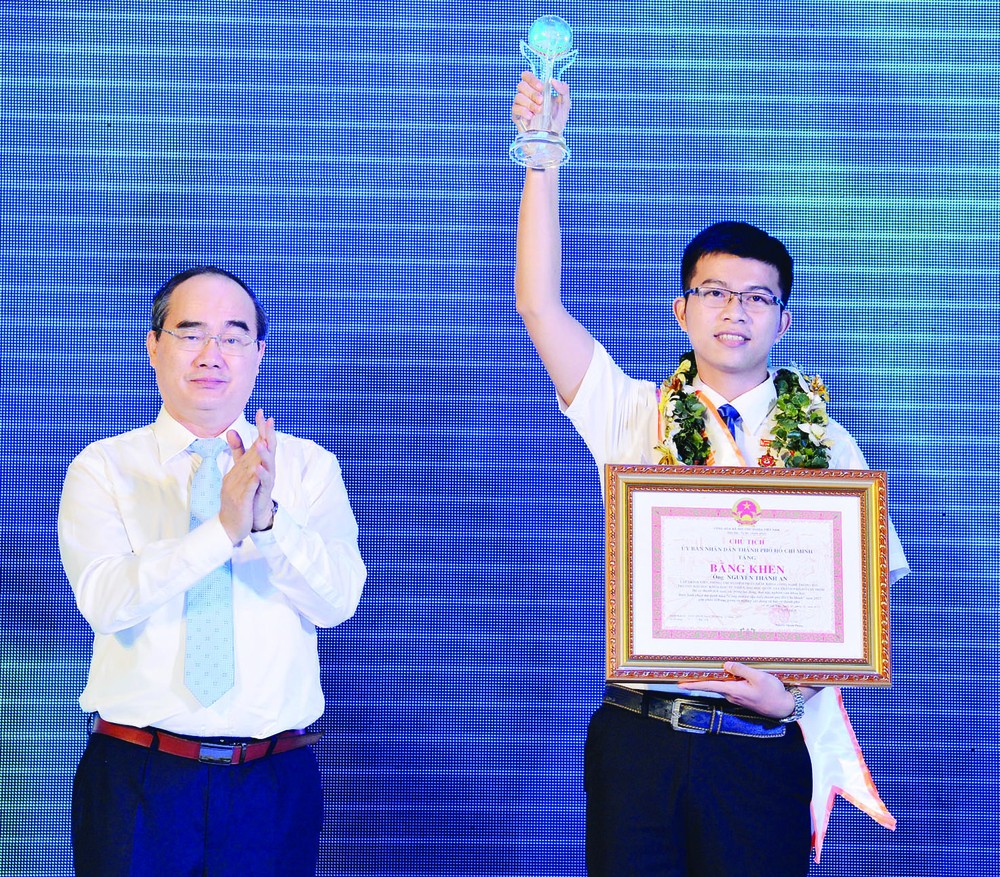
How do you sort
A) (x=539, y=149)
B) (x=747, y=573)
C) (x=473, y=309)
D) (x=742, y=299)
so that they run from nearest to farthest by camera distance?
1. (x=747, y=573)
2. (x=539, y=149)
3. (x=742, y=299)
4. (x=473, y=309)

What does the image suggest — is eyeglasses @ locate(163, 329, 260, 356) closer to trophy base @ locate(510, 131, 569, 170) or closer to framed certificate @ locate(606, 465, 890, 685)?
trophy base @ locate(510, 131, 569, 170)

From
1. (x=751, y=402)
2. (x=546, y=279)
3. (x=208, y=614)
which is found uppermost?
(x=546, y=279)

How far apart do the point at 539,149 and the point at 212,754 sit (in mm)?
1209

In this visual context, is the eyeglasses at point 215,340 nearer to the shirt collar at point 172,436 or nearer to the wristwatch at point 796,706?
the shirt collar at point 172,436

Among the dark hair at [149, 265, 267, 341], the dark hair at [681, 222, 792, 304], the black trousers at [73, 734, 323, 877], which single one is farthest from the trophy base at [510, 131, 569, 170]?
the black trousers at [73, 734, 323, 877]

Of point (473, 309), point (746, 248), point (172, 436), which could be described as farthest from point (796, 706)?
point (473, 309)

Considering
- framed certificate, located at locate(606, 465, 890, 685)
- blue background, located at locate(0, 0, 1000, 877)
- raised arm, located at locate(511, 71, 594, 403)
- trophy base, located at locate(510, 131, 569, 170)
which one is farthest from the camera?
blue background, located at locate(0, 0, 1000, 877)

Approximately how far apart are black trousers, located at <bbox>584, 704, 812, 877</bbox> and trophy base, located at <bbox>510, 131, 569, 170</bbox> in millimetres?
1007

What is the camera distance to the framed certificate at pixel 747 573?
195 centimetres

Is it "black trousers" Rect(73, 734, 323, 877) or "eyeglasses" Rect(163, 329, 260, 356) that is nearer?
"black trousers" Rect(73, 734, 323, 877)

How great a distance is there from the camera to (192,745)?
204 cm

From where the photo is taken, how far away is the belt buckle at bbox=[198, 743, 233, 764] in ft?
6.70

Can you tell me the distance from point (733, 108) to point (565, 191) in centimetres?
52

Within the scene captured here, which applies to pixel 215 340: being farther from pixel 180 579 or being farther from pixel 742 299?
pixel 742 299
